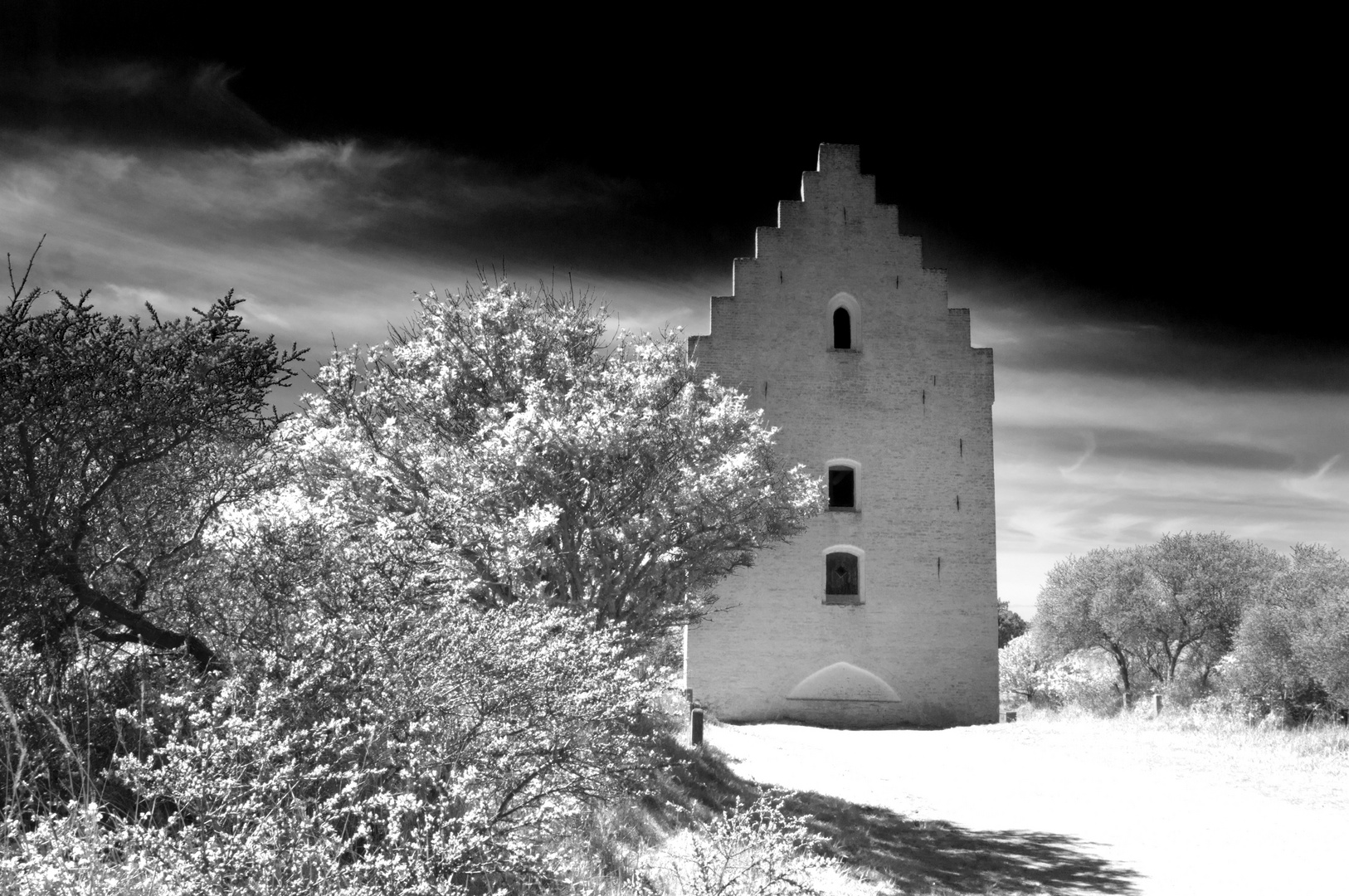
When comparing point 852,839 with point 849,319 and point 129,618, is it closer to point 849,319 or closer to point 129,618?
point 129,618

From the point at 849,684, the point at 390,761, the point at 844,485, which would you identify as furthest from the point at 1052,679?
the point at 390,761

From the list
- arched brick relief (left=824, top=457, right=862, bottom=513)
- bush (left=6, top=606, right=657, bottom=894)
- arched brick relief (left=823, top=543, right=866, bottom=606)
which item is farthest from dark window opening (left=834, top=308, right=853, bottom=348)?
bush (left=6, top=606, right=657, bottom=894)

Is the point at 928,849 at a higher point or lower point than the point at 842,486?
lower

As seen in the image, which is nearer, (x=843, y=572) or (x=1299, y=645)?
(x=1299, y=645)

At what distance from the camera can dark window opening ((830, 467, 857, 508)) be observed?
83.4 ft

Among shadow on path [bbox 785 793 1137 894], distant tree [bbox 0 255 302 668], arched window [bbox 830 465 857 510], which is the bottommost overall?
shadow on path [bbox 785 793 1137 894]

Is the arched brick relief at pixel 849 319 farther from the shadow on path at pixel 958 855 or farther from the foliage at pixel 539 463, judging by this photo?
the shadow on path at pixel 958 855

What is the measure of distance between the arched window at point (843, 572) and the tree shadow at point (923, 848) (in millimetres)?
11661

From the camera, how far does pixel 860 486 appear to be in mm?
24938

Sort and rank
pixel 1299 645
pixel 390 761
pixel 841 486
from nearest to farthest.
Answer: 1. pixel 390 761
2. pixel 1299 645
3. pixel 841 486

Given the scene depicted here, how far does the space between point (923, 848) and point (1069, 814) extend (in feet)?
9.52

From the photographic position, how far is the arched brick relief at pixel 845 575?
2467 cm

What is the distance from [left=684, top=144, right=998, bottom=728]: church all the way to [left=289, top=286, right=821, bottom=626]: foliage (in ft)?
37.4

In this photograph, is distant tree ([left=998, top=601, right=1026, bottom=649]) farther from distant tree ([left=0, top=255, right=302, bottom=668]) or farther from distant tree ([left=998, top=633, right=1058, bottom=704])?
distant tree ([left=0, top=255, right=302, bottom=668])
